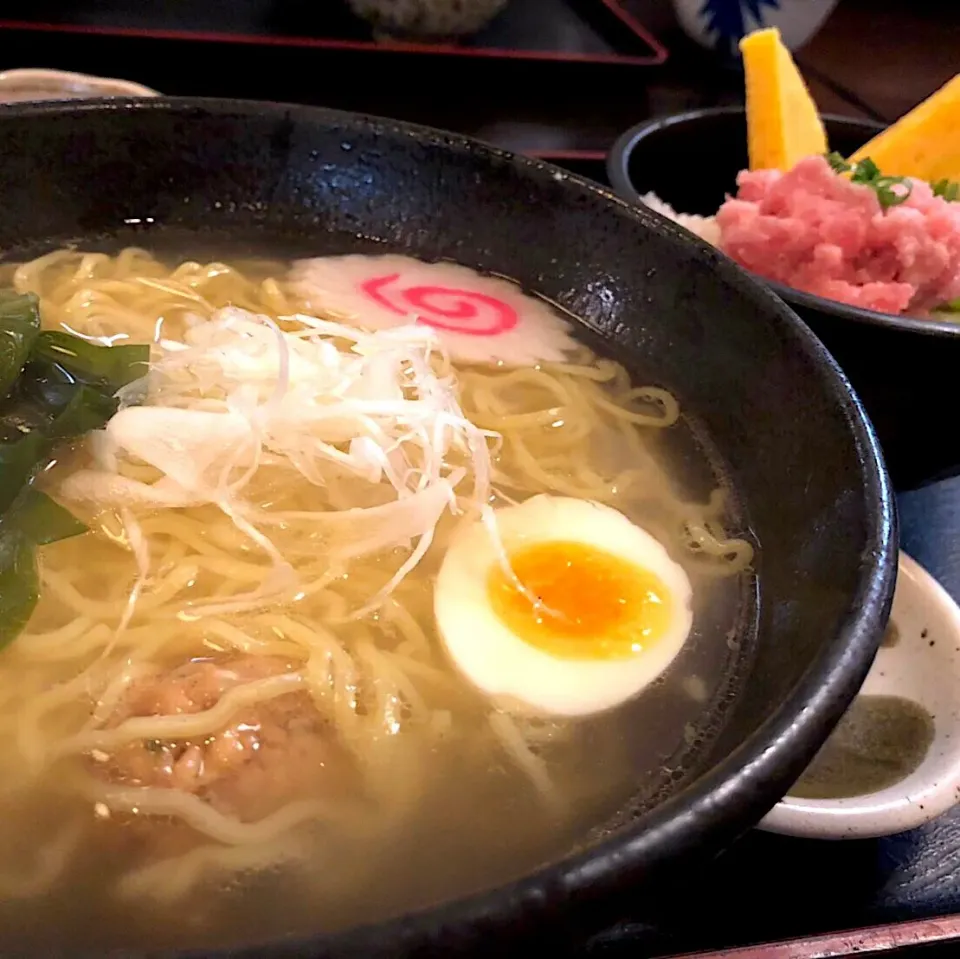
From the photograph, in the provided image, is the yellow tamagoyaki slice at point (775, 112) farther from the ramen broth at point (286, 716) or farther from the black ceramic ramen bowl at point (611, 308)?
the ramen broth at point (286, 716)

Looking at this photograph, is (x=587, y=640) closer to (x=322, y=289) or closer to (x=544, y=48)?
(x=322, y=289)

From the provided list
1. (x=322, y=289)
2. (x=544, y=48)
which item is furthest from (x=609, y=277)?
(x=544, y=48)

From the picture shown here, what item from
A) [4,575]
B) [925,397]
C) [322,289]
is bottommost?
[4,575]

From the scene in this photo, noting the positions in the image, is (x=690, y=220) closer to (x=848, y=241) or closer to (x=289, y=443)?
(x=848, y=241)

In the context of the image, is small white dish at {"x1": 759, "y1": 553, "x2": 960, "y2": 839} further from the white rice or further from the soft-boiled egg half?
the white rice

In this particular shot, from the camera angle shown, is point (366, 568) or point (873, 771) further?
point (873, 771)

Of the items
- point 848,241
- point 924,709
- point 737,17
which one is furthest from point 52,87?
point 737,17

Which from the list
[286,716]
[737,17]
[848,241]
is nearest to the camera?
[286,716]
